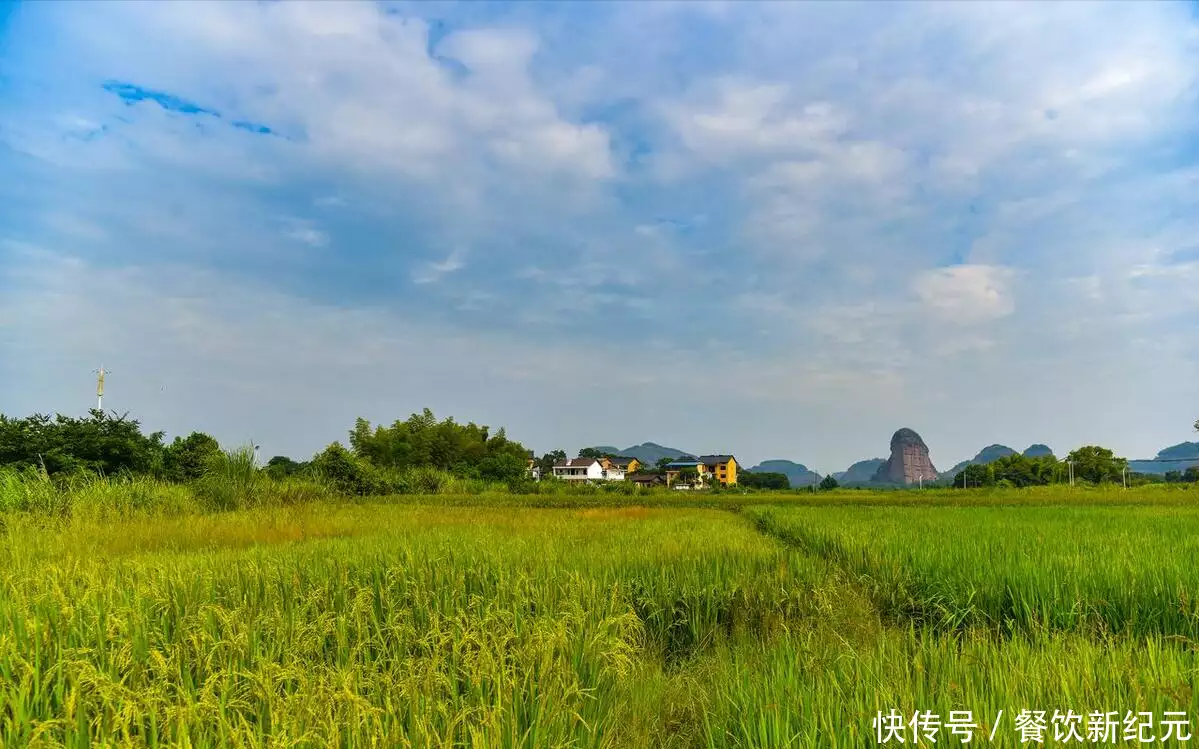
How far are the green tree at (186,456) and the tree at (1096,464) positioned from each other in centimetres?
6355

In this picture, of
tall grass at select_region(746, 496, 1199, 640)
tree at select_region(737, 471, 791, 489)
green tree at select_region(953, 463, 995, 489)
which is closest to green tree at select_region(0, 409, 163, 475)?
tall grass at select_region(746, 496, 1199, 640)

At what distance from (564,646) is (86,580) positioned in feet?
14.0

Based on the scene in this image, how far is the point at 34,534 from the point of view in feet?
26.9

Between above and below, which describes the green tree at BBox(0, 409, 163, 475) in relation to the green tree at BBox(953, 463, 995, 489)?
above

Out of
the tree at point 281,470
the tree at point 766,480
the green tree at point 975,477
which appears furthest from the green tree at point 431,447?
the green tree at point 975,477

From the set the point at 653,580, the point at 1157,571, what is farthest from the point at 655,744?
the point at 1157,571

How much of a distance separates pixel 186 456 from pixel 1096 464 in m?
67.0

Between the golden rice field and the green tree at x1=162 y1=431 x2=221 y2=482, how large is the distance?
19338 mm

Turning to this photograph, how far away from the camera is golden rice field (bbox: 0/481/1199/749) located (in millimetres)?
2504

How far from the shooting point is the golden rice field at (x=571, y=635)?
98.6 inches

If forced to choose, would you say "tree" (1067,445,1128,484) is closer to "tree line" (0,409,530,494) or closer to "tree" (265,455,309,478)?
"tree line" (0,409,530,494)

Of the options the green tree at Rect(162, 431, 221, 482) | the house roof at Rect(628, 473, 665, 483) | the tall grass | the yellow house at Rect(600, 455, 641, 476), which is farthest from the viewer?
the yellow house at Rect(600, 455, 641, 476)

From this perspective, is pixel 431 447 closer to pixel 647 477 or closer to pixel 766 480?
pixel 647 477

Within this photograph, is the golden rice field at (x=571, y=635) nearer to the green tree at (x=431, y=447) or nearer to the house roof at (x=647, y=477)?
the green tree at (x=431, y=447)
